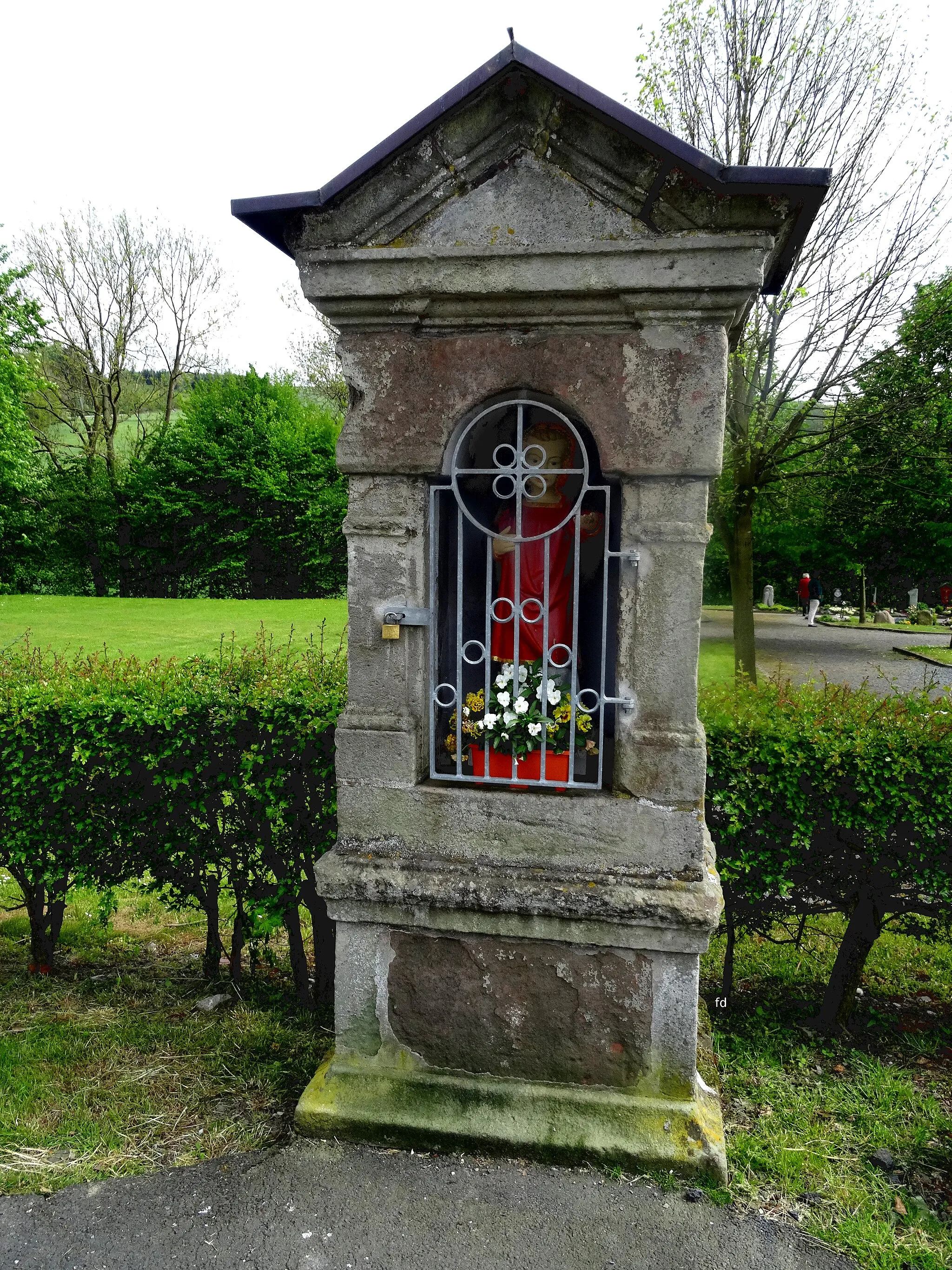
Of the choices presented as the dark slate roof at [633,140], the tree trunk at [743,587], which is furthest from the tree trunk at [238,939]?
the tree trunk at [743,587]

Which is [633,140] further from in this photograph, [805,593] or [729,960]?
[805,593]

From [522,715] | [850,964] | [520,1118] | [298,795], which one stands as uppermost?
[522,715]

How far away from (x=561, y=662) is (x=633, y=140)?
1827mm

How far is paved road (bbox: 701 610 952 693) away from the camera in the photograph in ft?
48.7

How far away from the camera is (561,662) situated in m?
3.28

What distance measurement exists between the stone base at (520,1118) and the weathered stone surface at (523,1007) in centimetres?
7

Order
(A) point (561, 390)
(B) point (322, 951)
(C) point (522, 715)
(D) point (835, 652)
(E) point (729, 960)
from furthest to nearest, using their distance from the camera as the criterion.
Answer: (D) point (835, 652), (B) point (322, 951), (E) point (729, 960), (C) point (522, 715), (A) point (561, 390)

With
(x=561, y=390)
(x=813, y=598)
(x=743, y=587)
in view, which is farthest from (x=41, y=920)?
(x=813, y=598)

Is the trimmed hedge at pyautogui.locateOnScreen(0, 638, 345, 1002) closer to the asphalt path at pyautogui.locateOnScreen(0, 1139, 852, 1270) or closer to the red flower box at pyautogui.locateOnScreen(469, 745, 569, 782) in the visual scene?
the red flower box at pyautogui.locateOnScreen(469, 745, 569, 782)

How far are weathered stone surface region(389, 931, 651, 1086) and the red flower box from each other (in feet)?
1.98

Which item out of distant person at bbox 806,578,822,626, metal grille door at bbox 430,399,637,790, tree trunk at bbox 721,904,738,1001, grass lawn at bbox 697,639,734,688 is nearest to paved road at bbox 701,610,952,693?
distant person at bbox 806,578,822,626

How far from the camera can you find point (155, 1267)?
8.19 feet

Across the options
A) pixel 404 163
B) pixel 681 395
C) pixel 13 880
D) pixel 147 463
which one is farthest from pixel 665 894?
pixel 147 463

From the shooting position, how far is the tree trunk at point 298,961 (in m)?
4.04
